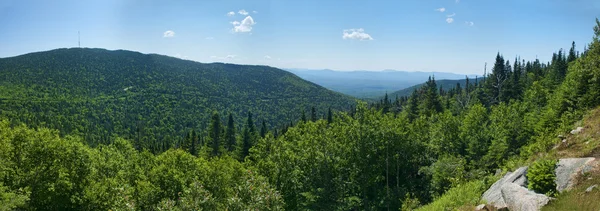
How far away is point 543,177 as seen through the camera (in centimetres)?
1018

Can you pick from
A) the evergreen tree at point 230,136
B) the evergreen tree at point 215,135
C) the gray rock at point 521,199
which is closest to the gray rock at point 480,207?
the gray rock at point 521,199

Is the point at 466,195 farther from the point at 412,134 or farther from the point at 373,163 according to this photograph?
the point at 412,134

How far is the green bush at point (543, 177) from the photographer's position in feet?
33.2

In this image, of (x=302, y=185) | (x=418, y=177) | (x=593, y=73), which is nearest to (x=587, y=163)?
(x=593, y=73)

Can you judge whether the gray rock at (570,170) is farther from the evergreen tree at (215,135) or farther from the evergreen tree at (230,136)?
the evergreen tree at (230,136)

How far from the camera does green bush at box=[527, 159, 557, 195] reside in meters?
10.1

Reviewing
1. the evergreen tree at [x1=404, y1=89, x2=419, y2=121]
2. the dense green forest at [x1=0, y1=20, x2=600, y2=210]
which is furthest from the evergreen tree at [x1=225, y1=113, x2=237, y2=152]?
the evergreen tree at [x1=404, y1=89, x2=419, y2=121]

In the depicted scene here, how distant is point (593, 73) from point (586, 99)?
256cm

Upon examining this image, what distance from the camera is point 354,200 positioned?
30.0m

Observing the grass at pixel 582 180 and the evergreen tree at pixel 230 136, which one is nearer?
the grass at pixel 582 180

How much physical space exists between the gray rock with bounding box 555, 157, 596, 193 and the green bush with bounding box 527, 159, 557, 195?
A: 203mm

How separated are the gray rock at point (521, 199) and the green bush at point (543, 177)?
37 cm

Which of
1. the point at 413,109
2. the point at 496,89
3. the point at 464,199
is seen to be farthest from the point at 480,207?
the point at 496,89

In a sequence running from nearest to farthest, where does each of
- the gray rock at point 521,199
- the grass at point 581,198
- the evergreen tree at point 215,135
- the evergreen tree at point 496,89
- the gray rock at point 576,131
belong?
the grass at point 581,198
the gray rock at point 521,199
the gray rock at point 576,131
the evergreen tree at point 496,89
the evergreen tree at point 215,135
